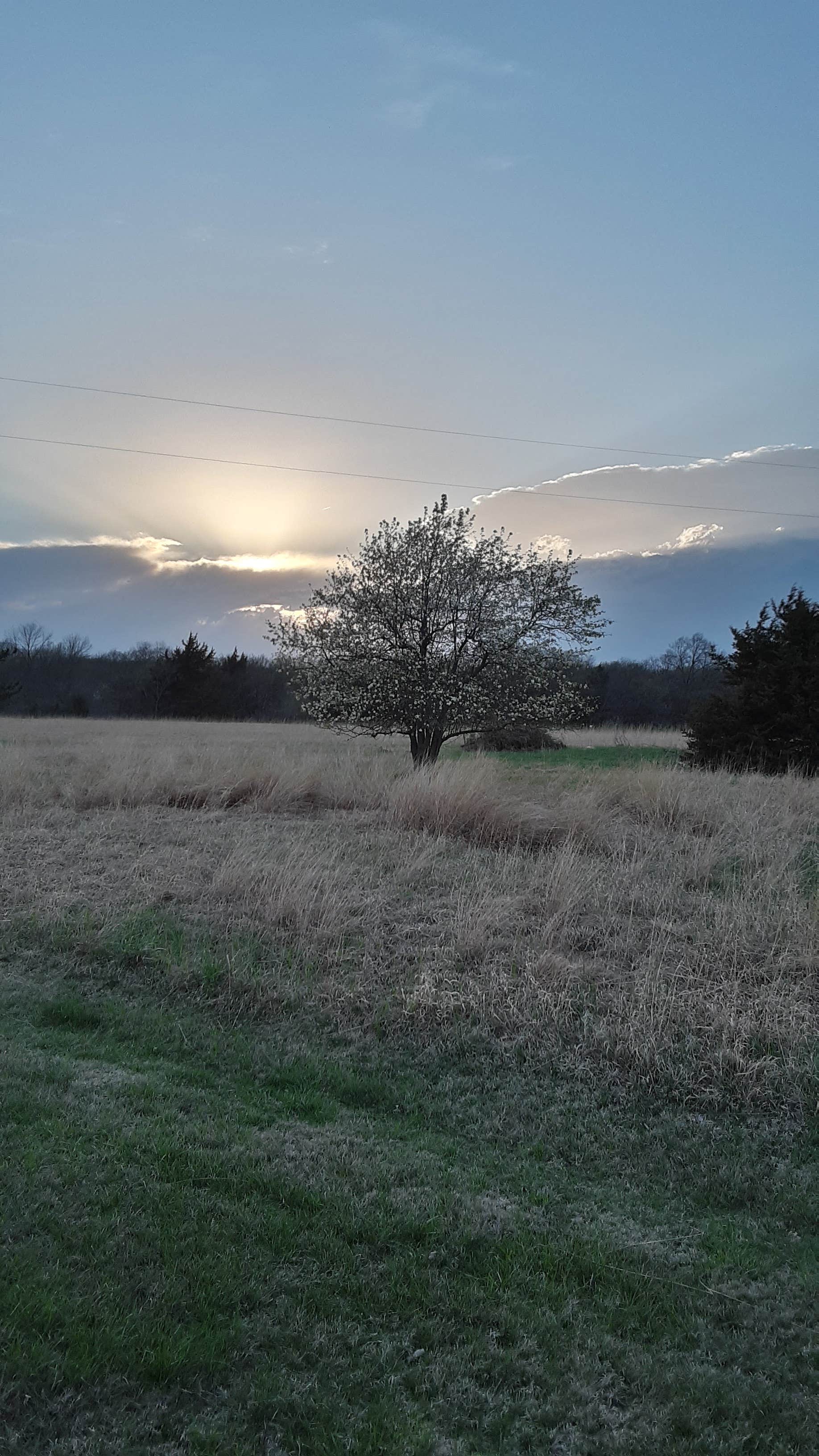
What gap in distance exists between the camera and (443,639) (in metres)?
16.0

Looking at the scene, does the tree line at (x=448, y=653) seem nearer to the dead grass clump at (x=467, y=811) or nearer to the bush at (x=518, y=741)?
the dead grass clump at (x=467, y=811)

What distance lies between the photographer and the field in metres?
2.71

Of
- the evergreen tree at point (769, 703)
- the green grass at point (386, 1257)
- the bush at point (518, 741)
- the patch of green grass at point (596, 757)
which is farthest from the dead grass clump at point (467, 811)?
the bush at point (518, 741)

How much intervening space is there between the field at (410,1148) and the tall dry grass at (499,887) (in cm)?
4

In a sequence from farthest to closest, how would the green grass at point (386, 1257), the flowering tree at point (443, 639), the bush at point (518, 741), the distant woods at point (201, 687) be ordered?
the distant woods at point (201, 687), the bush at point (518, 741), the flowering tree at point (443, 639), the green grass at point (386, 1257)

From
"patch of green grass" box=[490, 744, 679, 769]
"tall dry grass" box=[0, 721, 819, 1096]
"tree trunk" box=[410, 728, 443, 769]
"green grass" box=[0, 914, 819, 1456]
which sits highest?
"tree trunk" box=[410, 728, 443, 769]

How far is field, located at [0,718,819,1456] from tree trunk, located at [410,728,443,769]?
6821 mm

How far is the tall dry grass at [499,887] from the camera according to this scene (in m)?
5.47

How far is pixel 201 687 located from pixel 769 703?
164 ft

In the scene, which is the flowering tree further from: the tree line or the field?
the field

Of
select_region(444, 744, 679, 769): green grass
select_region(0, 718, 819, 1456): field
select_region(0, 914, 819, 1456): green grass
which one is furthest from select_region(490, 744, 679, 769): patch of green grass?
select_region(0, 914, 819, 1456): green grass

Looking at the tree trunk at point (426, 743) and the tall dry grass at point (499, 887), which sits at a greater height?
the tree trunk at point (426, 743)

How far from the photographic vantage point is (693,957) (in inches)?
247

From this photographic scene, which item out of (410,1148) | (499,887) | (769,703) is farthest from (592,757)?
(410,1148)
